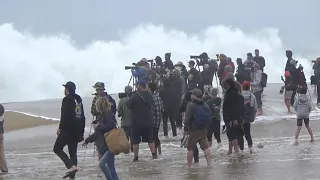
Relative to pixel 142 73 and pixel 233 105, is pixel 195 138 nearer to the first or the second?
pixel 233 105

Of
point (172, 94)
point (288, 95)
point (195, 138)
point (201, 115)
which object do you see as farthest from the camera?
point (288, 95)

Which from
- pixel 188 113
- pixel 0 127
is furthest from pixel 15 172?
pixel 188 113

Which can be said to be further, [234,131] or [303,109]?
[303,109]

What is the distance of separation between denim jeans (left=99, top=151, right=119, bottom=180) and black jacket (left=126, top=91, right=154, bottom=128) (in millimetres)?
3348

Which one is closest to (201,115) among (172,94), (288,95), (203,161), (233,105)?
(233,105)

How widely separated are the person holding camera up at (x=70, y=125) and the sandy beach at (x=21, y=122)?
38.6 feet

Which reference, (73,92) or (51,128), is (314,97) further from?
(73,92)

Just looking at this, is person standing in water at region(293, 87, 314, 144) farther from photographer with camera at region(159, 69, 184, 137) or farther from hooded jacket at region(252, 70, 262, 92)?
hooded jacket at region(252, 70, 262, 92)

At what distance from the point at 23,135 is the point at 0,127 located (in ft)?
26.7

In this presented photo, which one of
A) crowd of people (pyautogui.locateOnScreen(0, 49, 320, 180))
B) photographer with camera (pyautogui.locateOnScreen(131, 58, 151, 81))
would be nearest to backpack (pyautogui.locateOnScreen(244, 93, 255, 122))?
crowd of people (pyautogui.locateOnScreen(0, 49, 320, 180))

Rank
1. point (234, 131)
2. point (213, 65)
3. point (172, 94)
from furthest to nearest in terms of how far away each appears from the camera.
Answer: point (213, 65), point (172, 94), point (234, 131)

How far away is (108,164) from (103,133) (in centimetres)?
52

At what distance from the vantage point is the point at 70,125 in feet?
41.8

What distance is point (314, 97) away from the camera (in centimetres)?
2664
